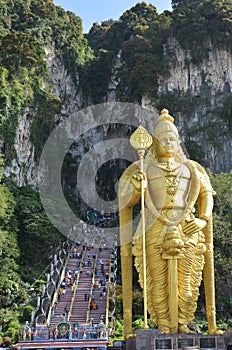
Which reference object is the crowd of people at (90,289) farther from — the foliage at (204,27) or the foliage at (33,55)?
the foliage at (204,27)

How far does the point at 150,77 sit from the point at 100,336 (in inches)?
774

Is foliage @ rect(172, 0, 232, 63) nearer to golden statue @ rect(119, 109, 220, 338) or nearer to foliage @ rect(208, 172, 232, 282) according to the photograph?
foliage @ rect(208, 172, 232, 282)

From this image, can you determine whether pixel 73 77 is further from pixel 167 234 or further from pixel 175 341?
pixel 175 341

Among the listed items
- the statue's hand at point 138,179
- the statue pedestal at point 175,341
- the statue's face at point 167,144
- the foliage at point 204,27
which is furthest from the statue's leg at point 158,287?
the foliage at point 204,27

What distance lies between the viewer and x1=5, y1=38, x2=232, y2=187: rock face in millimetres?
24547

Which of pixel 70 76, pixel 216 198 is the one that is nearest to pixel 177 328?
pixel 216 198

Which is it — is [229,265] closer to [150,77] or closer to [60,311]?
[60,311]

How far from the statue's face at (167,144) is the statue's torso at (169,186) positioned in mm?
244

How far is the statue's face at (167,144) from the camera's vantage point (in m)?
8.02

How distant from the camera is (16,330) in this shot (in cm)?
1345

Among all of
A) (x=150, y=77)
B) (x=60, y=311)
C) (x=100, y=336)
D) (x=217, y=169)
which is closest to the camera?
(x=100, y=336)

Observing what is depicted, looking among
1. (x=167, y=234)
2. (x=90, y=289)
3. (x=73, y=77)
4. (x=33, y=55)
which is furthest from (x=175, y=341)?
(x=73, y=77)

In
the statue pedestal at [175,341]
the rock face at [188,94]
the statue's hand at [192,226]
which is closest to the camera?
the statue pedestal at [175,341]

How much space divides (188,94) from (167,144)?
19942 mm
